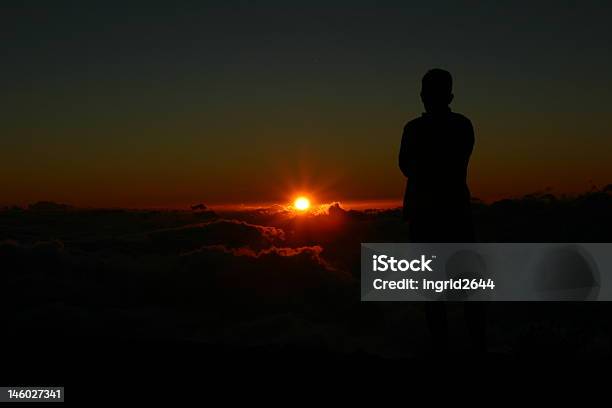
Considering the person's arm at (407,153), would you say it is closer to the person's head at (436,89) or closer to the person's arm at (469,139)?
the person's head at (436,89)

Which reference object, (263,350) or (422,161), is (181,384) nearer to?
(263,350)

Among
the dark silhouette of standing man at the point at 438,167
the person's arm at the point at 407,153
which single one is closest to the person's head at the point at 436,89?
the dark silhouette of standing man at the point at 438,167

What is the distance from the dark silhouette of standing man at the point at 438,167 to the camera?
23.7ft

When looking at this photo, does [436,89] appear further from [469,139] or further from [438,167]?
[438,167]

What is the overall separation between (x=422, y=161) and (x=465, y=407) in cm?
263

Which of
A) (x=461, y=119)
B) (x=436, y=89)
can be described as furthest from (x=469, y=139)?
(x=436, y=89)

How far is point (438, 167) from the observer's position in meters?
7.27

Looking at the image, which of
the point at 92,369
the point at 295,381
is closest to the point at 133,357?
the point at 92,369

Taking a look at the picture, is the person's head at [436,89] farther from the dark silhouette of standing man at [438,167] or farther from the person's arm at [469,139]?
the person's arm at [469,139]

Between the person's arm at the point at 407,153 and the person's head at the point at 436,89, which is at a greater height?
the person's head at the point at 436,89

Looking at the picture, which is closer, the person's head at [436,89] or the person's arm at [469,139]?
the person's head at [436,89]

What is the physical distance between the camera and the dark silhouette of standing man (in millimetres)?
7223

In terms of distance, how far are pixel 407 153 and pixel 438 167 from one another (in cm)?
39

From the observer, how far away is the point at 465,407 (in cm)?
641
